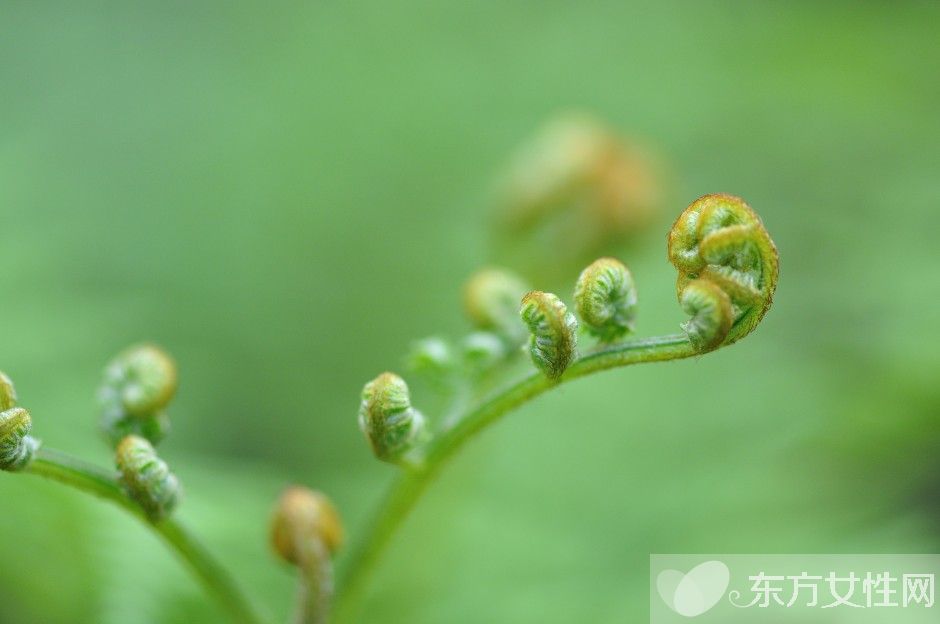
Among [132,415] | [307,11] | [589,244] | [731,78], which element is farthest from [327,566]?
[307,11]

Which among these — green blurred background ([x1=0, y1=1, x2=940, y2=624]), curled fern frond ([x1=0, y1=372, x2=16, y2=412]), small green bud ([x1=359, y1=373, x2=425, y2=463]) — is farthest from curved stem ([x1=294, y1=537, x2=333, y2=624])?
green blurred background ([x1=0, y1=1, x2=940, y2=624])

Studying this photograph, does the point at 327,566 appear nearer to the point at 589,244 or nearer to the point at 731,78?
the point at 589,244

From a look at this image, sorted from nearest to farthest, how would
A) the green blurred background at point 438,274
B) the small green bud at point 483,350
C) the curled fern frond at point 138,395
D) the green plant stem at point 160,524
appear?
the green plant stem at point 160,524 → the curled fern frond at point 138,395 → the small green bud at point 483,350 → the green blurred background at point 438,274

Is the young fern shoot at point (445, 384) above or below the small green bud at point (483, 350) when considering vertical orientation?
below

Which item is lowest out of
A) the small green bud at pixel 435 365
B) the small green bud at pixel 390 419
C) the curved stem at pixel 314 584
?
the curved stem at pixel 314 584

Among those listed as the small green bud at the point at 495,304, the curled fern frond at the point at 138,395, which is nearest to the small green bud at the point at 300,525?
the curled fern frond at the point at 138,395

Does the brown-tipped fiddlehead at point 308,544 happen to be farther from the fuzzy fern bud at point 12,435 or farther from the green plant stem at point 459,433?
the fuzzy fern bud at point 12,435

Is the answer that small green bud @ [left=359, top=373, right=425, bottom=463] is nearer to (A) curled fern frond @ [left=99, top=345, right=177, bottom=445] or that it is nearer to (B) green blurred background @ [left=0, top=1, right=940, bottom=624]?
(A) curled fern frond @ [left=99, top=345, right=177, bottom=445]
